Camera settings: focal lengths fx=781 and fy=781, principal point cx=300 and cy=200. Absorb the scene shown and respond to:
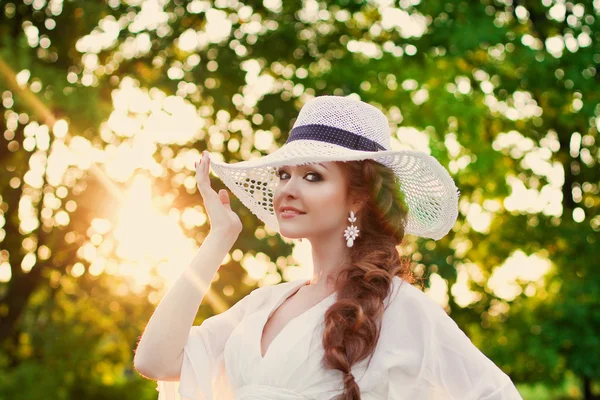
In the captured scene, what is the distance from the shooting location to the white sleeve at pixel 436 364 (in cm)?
263

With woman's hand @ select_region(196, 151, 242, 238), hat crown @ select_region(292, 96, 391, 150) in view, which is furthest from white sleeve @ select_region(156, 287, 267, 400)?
hat crown @ select_region(292, 96, 391, 150)

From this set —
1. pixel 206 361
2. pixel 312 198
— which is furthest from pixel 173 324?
pixel 312 198

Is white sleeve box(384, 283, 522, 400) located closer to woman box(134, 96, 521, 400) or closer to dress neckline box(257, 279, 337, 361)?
woman box(134, 96, 521, 400)

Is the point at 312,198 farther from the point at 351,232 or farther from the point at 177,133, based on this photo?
the point at 177,133

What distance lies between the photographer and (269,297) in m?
3.23

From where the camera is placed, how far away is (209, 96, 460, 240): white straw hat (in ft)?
9.54

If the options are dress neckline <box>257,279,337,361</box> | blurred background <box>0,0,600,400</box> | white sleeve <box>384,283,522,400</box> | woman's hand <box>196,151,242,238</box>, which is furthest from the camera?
blurred background <box>0,0,600,400</box>

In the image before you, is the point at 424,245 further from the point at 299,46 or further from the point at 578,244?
the point at 578,244

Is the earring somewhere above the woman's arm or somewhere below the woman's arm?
above

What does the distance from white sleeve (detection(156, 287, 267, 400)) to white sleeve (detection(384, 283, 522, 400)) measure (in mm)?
Result: 692

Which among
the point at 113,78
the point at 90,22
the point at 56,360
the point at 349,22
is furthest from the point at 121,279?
the point at 349,22

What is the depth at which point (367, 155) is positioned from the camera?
9.37 feet

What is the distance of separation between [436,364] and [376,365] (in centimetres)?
20

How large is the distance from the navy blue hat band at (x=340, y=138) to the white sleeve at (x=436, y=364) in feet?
2.17
